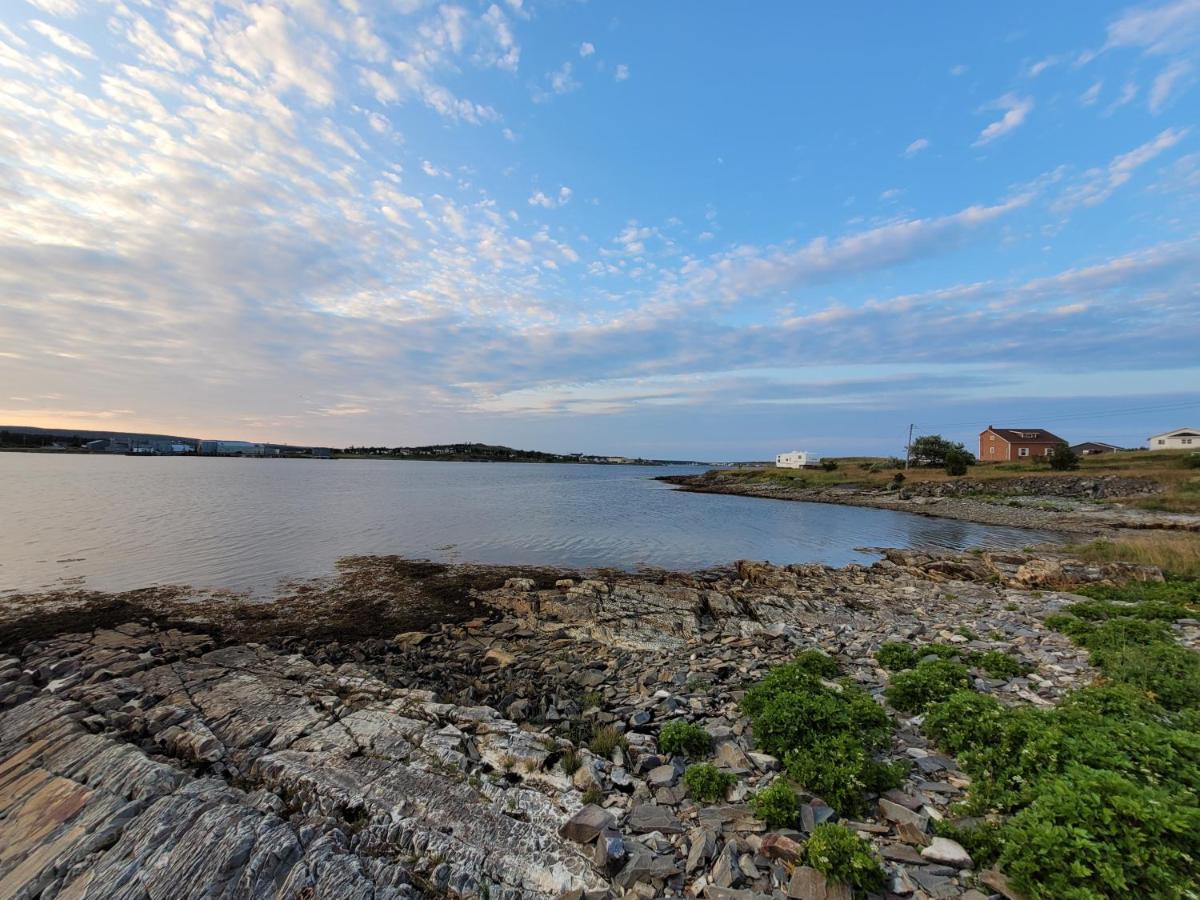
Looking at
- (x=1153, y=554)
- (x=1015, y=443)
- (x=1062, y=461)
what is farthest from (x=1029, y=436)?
(x=1153, y=554)

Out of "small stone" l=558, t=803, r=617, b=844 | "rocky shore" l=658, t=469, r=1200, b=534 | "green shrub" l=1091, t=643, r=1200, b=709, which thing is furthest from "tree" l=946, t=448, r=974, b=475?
"small stone" l=558, t=803, r=617, b=844

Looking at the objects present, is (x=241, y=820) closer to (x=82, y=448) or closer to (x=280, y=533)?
(x=280, y=533)

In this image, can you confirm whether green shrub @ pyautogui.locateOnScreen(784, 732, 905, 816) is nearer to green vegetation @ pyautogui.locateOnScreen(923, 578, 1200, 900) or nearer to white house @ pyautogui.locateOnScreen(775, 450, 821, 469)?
green vegetation @ pyautogui.locateOnScreen(923, 578, 1200, 900)

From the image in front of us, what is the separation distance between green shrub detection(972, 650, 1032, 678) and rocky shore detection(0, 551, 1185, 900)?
0.18 metres

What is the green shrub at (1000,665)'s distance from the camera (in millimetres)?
9242

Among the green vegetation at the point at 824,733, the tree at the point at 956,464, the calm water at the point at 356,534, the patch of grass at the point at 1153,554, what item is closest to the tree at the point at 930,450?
the tree at the point at 956,464

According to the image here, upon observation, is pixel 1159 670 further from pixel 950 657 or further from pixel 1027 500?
pixel 1027 500

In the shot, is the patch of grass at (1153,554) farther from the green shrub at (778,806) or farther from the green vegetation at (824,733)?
the green shrub at (778,806)

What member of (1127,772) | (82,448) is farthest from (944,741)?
(82,448)

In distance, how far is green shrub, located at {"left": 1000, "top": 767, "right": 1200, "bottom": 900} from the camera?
13.1ft

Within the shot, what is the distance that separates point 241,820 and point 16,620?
16.5 meters

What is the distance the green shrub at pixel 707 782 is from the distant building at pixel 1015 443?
121m

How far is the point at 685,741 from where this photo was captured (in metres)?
7.27

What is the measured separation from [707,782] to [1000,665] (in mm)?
7002
